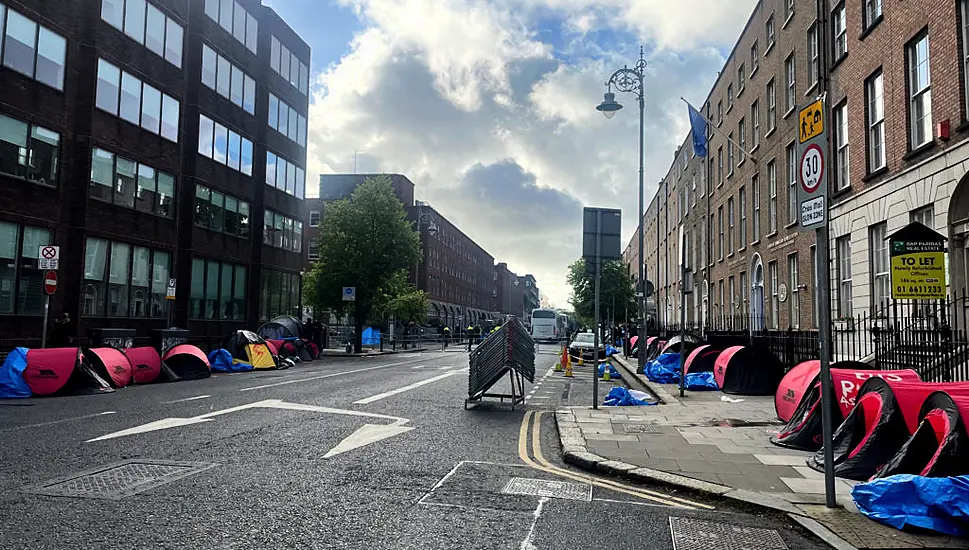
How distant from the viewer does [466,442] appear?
8828 mm

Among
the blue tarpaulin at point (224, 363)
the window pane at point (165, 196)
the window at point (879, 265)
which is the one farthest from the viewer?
the window pane at point (165, 196)

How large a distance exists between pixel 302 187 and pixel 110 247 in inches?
672

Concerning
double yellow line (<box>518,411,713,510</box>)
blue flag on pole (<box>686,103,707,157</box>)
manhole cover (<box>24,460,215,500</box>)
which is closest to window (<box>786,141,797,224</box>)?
blue flag on pole (<box>686,103,707,157</box>)

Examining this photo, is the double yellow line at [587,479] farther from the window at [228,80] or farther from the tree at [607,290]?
the tree at [607,290]

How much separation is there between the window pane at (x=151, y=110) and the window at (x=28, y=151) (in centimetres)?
455

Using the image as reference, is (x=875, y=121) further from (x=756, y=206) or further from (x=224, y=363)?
(x=224, y=363)

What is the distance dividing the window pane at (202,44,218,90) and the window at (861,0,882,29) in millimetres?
25428

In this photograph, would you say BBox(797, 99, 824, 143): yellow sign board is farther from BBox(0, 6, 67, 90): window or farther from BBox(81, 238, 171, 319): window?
BBox(81, 238, 171, 319): window

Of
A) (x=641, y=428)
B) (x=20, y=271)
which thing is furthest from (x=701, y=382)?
(x=20, y=271)

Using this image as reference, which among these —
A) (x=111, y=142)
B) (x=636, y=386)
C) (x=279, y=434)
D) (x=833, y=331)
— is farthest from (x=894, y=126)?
(x=111, y=142)

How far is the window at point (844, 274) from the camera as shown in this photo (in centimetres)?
1853

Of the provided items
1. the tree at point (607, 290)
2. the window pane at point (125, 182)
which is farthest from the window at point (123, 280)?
the tree at point (607, 290)

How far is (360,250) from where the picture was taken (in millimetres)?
40219

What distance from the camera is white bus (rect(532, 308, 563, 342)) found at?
70.0m
